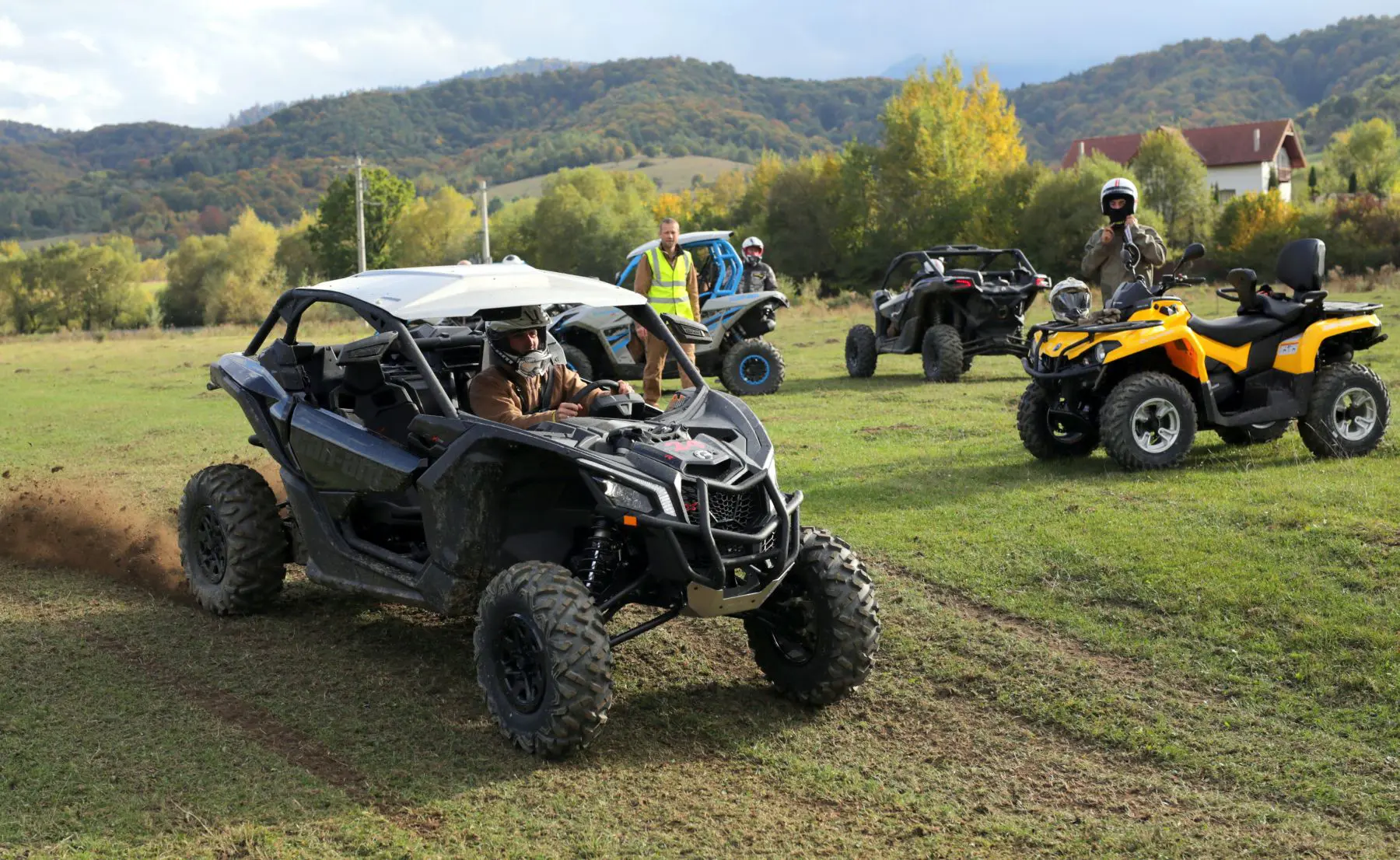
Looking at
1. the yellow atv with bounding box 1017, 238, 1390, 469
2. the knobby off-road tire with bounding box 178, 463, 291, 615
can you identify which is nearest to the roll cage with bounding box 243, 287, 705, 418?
the knobby off-road tire with bounding box 178, 463, 291, 615

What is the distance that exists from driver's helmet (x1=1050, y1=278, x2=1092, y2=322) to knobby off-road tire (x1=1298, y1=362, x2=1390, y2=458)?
6.04 feet

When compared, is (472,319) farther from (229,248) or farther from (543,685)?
(229,248)

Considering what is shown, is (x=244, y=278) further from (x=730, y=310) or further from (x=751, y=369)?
(x=730, y=310)

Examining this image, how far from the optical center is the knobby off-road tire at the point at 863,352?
19.3 m

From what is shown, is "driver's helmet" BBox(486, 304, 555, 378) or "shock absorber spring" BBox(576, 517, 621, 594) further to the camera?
"driver's helmet" BBox(486, 304, 555, 378)

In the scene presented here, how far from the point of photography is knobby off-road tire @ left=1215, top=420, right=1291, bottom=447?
10.7 m

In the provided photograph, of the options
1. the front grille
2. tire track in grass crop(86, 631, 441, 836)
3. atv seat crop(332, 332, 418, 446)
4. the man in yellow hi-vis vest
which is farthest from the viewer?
the man in yellow hi-vis vest

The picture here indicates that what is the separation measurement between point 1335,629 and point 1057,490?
11.0 feet

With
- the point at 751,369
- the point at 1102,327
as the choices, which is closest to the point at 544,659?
the point at 1102,327

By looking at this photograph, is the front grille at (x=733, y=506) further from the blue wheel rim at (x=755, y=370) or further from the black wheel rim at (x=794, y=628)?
the blue wheel rim at (x=755, y=370)

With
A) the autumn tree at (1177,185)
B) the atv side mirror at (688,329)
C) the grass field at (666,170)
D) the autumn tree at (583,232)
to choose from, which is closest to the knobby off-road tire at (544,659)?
the atv side mirror at (688,329)

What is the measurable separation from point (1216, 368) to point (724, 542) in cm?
620

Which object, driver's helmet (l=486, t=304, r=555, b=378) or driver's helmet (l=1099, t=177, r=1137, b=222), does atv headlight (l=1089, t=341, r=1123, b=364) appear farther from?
driver's helmet (l=486, t=304, r=555, b=378)

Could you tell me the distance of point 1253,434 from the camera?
1072 centimetres
